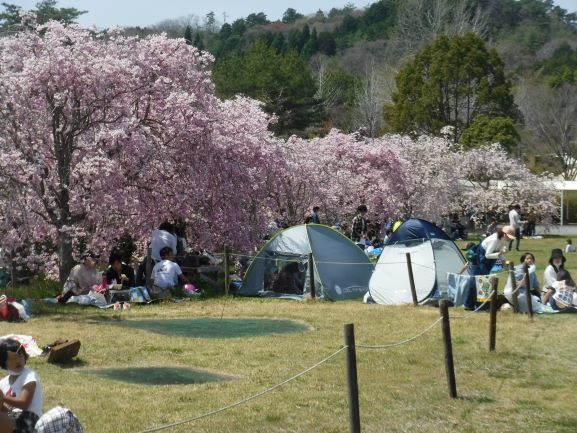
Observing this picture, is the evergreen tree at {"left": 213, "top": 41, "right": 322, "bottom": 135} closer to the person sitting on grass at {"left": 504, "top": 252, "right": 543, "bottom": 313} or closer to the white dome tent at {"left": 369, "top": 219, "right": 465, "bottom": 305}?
the white dome tent at {"left": 369, "top": 219, "right": 465, "bottom": 305}

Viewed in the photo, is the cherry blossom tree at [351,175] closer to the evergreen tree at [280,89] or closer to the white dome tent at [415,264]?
the white dome tent at [415,264]

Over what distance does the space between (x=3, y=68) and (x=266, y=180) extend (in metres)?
6.88

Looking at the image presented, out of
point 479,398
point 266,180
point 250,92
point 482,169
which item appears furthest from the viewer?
point 250,92

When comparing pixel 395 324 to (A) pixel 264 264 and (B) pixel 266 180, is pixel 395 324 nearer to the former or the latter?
(A) pixel 264 264

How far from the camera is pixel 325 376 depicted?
1021 centimetres

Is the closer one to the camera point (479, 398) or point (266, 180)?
point (479, 398)

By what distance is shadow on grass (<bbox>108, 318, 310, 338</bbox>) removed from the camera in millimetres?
13672

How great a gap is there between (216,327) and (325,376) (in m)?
4.43

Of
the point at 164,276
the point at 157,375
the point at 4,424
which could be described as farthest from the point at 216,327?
the point at 4,424

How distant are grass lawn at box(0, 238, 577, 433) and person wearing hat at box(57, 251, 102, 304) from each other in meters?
1.23

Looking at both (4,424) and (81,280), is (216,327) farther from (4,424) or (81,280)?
(4,424)

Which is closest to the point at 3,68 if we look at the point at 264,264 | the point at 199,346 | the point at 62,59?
the point at 62,59

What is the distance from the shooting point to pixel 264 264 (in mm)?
19234

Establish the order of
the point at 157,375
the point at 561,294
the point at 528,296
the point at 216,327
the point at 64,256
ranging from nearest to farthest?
the point at 157,375, the point at 216,327, the point at 528,296, the point at 561,294, the point at 64,256
